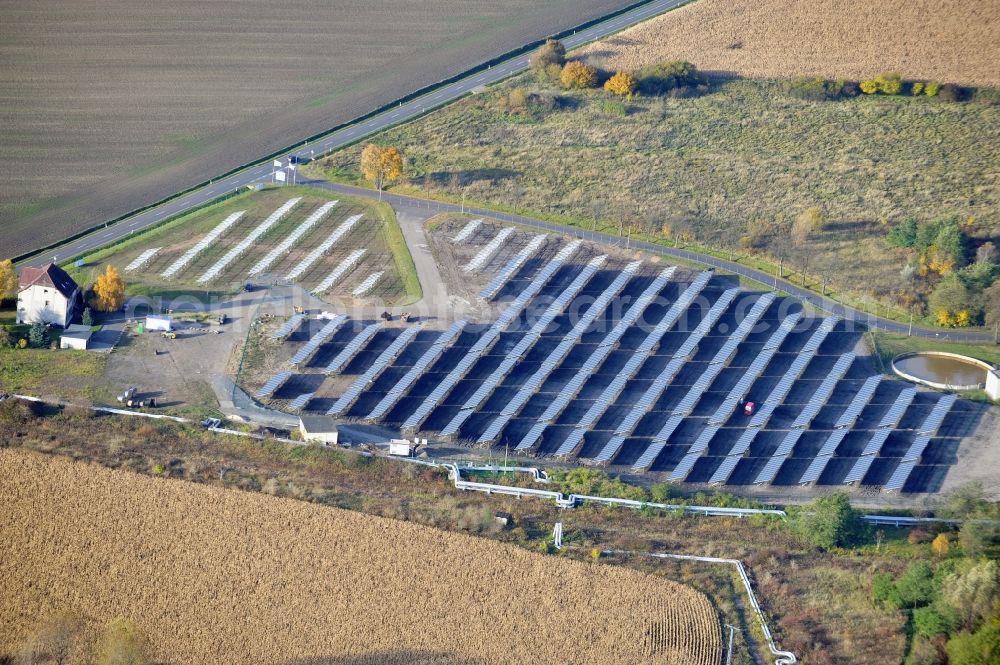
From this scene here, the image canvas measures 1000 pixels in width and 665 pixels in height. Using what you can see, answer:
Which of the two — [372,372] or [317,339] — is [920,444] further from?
[317,339]

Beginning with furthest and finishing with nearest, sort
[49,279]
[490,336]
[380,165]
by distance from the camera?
[380,165], [490,336], [49,279]

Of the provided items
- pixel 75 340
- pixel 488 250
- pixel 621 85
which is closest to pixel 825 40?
pixel 621 85

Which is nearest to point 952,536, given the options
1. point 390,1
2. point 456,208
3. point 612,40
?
point 456,208

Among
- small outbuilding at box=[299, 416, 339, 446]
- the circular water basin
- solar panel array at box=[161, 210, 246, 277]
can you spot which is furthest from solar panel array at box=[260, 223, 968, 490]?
solar panel array at box=[161, 210, 246, 277]

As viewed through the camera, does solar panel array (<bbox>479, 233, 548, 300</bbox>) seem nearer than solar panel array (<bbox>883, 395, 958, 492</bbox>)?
No

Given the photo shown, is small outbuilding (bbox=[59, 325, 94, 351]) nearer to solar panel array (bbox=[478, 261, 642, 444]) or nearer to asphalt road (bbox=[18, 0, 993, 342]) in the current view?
asphalt road (bbox=[18, 0, 993, 342])

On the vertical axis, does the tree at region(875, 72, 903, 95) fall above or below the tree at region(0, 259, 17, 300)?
above

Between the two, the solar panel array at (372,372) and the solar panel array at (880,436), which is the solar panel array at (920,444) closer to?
the solar panel array at (880,436)

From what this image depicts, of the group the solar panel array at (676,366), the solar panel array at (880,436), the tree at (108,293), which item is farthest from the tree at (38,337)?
the solar panel array at (880,436)
